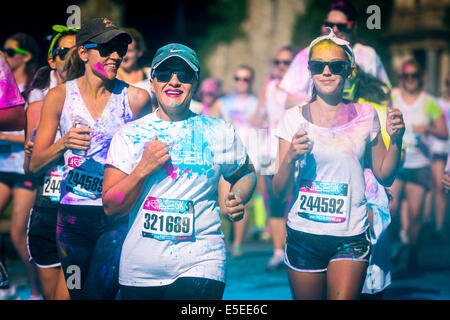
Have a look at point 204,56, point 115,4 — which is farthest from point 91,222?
point 204,56

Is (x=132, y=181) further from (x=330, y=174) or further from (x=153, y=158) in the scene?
(x=330, y=174)

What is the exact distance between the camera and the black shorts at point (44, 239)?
4.79m

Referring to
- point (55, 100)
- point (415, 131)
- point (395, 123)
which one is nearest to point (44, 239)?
point (55, 100)

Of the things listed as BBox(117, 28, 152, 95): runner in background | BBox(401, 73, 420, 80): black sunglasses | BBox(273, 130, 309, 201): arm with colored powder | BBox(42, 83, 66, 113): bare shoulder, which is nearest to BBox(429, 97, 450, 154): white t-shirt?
BBox(401, 73, 420, 80): black sunglasses

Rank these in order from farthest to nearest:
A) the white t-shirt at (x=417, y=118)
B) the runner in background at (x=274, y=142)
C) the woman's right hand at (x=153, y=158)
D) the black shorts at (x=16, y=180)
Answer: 1. the white t-shirt at (x=417, y=118)
2. the runner in background at (x=274, y=142)
3. the black shorts at (x=16, y=180)
4. the woman's right hand at (x=153, y=158)

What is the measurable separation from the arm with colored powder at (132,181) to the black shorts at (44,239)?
1.38 m

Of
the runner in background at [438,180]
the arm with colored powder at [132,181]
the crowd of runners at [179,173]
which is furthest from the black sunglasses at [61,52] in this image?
the runner in background at [438,180]

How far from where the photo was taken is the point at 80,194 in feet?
13.9

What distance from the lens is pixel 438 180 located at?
10.4 m

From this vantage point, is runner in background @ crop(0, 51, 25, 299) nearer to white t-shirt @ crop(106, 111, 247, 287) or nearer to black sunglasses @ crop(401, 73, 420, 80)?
white t-shirt @ crop(106, 111, 247, 287)

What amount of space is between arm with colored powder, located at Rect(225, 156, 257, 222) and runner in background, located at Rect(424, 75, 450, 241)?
6742 millimetres

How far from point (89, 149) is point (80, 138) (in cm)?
34

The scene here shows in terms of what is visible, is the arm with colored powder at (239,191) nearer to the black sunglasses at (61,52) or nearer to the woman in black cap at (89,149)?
the woman in black cap at (89,149)

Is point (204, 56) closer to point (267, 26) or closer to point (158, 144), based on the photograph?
point (267, 26)
